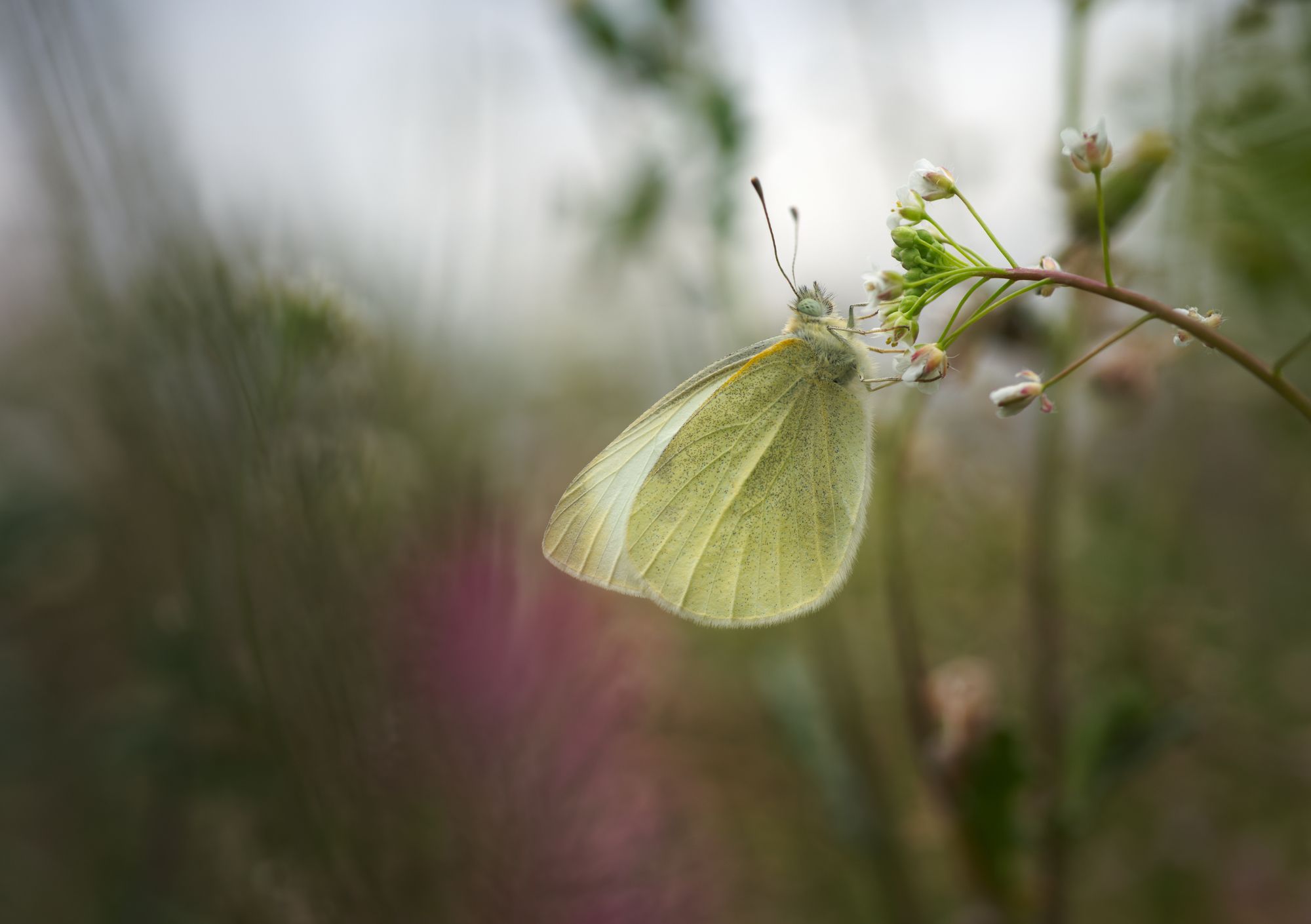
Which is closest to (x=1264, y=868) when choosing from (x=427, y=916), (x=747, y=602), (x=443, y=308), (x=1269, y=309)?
(x=1269, y=309)

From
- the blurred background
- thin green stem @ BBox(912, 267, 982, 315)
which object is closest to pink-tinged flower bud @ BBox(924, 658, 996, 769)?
the blurred background

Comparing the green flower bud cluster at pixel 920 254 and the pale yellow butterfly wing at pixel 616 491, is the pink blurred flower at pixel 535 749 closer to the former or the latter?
the pale yellow butterfly wing at pixel 616 491

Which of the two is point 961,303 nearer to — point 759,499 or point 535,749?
point 759,499

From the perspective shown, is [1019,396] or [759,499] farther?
[759,499]

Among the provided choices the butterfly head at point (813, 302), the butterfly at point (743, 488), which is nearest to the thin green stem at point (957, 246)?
the butterfly at point (743, 488)

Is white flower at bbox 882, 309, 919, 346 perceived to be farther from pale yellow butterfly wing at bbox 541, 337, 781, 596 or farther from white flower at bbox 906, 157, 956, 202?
pale yellow butterfly wing at bbox 541, 337, 781, 596

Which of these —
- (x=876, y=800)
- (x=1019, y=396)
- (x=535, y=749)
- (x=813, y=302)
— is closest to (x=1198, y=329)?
(x=1019, y=396)

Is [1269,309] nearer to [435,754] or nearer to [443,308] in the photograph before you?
[443,308]
